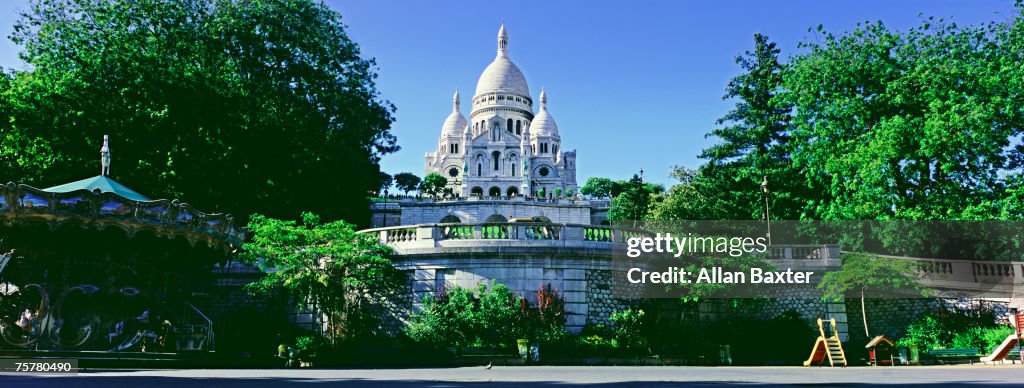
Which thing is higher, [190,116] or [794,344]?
[190,116]

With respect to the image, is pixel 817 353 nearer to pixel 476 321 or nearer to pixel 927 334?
pixel 927 334

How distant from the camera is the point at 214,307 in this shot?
25062 millimetres

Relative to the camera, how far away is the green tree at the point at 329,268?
22.4 meters

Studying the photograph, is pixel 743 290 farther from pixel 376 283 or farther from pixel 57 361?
pixel 57 361

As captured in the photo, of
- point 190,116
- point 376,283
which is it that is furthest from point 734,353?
point 190,116

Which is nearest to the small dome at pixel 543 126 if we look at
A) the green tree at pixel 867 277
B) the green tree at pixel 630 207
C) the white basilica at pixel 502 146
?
the white basilica at pixel 502 146

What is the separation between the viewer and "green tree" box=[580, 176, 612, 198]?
11012cm

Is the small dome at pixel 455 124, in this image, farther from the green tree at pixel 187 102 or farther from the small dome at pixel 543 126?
the green tree at pixel 187 102

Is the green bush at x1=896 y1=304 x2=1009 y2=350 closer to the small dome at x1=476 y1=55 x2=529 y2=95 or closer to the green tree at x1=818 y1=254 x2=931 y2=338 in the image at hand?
the green tree at x1=818 y1=254 x2=931 y2=338

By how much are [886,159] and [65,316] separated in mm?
28262

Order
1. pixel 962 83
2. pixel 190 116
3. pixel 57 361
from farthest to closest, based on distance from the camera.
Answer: pixel 190 116 → pixel 962 83 → pixel 57 361

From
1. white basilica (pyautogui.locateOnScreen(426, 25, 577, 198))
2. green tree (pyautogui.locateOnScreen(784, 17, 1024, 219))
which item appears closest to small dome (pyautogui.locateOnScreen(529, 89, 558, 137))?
white basilica (pyautogui.locateOnScreen(426, 25, 577, 198))

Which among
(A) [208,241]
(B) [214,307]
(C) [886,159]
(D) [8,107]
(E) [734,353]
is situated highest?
(D) [8,107]

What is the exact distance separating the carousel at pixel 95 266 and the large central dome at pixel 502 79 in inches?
4361
